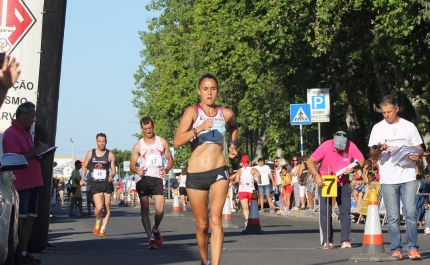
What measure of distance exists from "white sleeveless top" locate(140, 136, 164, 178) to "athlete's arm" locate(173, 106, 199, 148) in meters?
5.76

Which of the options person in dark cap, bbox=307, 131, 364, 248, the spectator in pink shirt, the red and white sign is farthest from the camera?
person in dark cap, bbox=307, 131, 364, 248

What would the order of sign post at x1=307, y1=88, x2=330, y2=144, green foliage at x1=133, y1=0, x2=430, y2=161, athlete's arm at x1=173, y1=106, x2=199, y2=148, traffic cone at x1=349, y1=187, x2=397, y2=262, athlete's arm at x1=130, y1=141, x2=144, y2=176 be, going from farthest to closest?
green foliage at x1=133, y1=0, x2=430, y2=161
sign post at x1=307, y1=88, x2=330, y2=144
athlete's arm at x1=130, y1=141, x2=144, y2=176
traffic cone at x1=349, y1=187, x2=397, y2=262
athlete's arm at x1=173, y1=106, x2=199, y2=148

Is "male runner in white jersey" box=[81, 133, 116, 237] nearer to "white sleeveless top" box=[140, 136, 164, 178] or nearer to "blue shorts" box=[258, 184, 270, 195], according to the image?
"white sleeveless top" box=[140, 136, 164, 178]

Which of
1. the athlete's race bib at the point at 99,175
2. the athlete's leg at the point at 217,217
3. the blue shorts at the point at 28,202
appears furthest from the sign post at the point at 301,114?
the athlete's leg at the point at 217,217

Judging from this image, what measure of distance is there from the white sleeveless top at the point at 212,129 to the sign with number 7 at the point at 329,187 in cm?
478

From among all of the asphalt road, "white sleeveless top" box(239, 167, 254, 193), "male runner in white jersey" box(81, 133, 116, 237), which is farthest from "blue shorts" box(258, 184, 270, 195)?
"male runner in white jersey" box(81, 133, 116, 237)

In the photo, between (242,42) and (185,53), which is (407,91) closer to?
(242,42)

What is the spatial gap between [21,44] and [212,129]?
4.60 metres

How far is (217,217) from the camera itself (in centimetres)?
930

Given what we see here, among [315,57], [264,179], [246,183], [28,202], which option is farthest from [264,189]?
[28,202]

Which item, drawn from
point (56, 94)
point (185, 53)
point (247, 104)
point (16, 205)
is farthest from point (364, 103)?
point (16, 205)

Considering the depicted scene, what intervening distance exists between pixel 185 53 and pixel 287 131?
17.3 meters

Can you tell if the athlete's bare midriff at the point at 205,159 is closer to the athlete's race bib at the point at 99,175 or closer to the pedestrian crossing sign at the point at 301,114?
the athlete's race bib at the point at 99,175

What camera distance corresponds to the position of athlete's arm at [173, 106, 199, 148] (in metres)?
9.42
